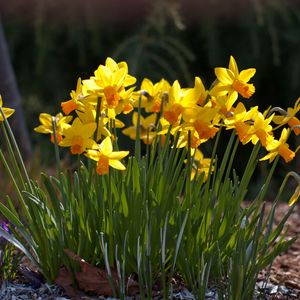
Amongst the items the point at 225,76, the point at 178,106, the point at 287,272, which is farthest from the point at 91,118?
the point at 287,272

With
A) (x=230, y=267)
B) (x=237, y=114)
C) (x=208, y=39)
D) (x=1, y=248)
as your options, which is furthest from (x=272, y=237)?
(x=208, y=39)

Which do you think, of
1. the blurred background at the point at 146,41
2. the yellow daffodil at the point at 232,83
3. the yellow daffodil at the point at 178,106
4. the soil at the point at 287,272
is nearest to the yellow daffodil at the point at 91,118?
the yellow daffodil at the point at 178,106

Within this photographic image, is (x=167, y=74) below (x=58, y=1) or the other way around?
below

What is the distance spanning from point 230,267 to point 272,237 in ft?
0.99

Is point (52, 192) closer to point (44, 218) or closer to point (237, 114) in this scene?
point (44, 218)

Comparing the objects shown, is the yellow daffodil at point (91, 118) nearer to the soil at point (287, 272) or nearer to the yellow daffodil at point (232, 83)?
the yellow daffodil at point (232, 83)

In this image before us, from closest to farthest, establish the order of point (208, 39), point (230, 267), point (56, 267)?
point (230, 267), point (56, 267), point (208, 39)

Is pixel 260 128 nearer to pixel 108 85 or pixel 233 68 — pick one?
pixel 233 68

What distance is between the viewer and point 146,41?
538 cm

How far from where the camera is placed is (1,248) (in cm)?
→ 245

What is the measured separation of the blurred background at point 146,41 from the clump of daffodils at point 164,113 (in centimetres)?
312

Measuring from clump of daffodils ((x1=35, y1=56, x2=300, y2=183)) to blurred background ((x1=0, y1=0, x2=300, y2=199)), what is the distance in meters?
3.12

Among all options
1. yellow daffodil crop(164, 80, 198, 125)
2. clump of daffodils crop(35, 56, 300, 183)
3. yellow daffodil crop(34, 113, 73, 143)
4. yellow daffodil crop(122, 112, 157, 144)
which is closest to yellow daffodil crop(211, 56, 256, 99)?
clump of daffodils crop(35, 56, 300, 183)

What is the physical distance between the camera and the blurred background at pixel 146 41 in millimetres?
5727
